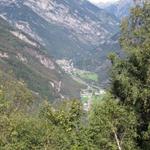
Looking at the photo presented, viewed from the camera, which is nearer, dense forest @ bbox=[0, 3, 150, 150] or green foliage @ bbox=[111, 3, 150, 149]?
green foliage @ bbox=[111, 3, 150, 149]

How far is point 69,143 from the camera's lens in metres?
83.2

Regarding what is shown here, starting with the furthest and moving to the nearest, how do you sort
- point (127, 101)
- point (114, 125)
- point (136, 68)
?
point (136, 68), point (127, 101), point (114, 125)

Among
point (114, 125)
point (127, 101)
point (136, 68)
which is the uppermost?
point (136, 68)

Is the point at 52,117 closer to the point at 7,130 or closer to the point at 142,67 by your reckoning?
the point at 7,130

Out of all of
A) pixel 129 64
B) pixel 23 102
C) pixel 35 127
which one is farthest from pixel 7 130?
pixel 129 64

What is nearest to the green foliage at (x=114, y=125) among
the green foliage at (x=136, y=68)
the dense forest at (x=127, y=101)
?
the dense forest at (x=127, y=101)

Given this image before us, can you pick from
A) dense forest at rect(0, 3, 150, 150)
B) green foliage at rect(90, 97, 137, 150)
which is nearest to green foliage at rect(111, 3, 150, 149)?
dense forest at rect(0, 3, 150, 150)

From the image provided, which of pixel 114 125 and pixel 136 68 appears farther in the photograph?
pixel 136 68

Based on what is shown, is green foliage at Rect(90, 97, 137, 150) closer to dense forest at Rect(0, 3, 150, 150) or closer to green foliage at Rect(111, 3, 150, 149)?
dense forest at Rect(0, 3, 150, 150)

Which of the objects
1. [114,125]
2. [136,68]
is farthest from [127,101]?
[136,68]

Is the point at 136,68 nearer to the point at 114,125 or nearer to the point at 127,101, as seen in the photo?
the point at 127,101

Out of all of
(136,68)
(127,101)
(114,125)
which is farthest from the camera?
(136,68)

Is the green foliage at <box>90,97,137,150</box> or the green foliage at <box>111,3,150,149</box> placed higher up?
the green foliage at <box>111,3,150,149</box>

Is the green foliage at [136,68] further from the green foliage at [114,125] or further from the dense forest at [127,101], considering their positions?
the green foliage at [114,125]
